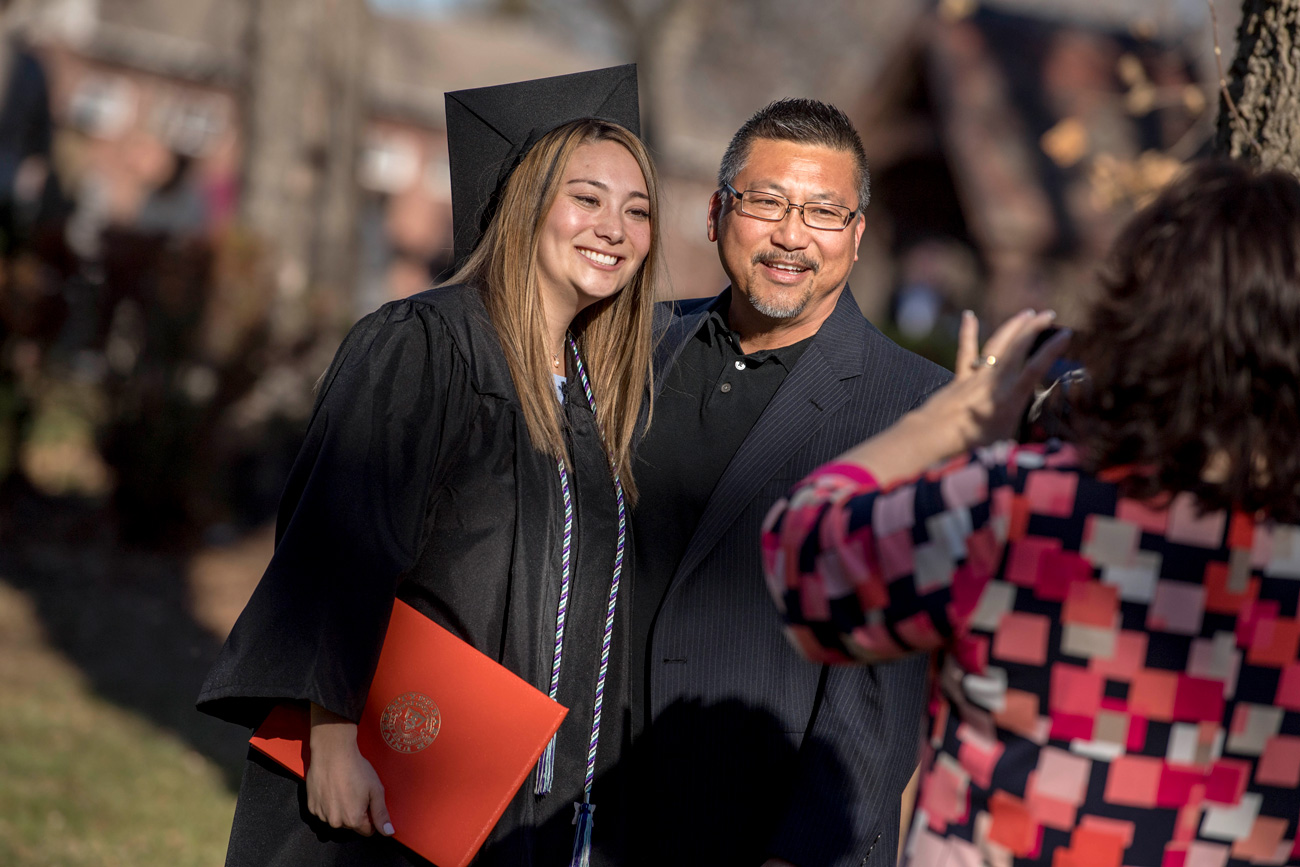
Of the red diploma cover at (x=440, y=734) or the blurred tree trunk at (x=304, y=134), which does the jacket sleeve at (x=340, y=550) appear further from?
the blurred tree trunk at (x=304, y=134)

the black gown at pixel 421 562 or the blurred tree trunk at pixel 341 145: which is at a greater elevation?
the blurred tree trunk at pixel 341 145

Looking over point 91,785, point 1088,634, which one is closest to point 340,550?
point 1088,634

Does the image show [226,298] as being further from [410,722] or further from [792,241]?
[410,722]

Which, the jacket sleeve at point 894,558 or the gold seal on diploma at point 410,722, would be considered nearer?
the jacket sleeve at point 894,558

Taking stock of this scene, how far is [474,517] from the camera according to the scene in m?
2.36

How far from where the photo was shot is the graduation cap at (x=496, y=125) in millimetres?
2660

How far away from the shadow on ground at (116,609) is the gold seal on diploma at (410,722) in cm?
354

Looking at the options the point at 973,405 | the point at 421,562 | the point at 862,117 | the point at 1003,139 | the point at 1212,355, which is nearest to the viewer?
the point at 1212,355

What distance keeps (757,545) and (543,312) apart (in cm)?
72

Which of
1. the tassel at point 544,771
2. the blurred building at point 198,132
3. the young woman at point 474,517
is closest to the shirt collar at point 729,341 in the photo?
the young woman at point 474,517

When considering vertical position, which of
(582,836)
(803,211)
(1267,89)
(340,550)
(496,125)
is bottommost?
(582,836)

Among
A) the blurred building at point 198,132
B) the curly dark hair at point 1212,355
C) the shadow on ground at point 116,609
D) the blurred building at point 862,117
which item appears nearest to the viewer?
the curly dark hair at point 1212,355

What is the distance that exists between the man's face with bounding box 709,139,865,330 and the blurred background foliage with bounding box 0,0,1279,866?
0.74 feet

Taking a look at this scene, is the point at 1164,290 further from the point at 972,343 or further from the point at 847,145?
the point at 847,145
